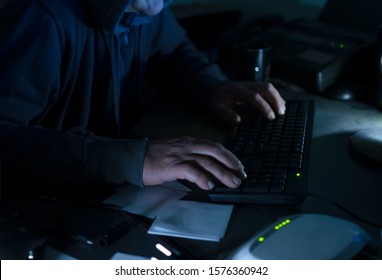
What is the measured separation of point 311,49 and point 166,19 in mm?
432

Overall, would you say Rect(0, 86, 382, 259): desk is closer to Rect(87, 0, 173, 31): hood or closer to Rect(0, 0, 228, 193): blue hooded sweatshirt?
Rect(0, 0, 228, 193): blue hooded sweatshirt

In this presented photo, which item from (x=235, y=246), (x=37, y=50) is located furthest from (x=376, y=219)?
(x=37, y=50)

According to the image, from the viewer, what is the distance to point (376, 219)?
787mm

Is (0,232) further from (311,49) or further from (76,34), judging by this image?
(311,49)

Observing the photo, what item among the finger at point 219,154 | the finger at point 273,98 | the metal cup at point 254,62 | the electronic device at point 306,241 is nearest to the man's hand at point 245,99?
the finger at point 273,98

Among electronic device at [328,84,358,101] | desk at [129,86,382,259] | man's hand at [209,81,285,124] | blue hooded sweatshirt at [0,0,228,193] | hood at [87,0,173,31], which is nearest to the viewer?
desk at [129,86,382,259]

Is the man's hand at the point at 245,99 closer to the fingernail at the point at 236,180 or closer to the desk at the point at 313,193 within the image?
the desk at the point at 313,193

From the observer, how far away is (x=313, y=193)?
861 millimetres

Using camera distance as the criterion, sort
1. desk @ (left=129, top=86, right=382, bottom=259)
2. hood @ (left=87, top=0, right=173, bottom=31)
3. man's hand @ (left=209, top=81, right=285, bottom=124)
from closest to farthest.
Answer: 1. desk @ (left=129, top=86, right=382, bottom=259)
2. hood @ (left=87, top=0, right=173, bottom=31)
3. man's hand @ (left=209, top=81, right=285, bottom=124)

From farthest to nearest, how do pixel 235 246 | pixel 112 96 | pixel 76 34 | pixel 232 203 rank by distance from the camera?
pixel 112 96 → pixel 76 34 → pixel 232 203 → pixel 235 246

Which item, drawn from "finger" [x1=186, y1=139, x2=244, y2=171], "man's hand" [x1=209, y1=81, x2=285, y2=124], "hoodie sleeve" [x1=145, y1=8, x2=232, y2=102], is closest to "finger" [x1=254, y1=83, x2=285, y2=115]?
"man's hand" [x1=209, y1=81, x2=285, y2=124]

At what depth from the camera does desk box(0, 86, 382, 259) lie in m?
0.73

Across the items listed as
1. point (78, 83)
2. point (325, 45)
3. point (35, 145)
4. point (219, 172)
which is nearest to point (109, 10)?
point (78, 83)

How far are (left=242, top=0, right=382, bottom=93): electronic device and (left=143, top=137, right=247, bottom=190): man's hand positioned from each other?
593 mm
